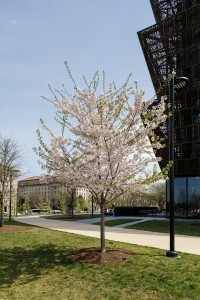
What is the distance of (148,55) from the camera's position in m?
35.9

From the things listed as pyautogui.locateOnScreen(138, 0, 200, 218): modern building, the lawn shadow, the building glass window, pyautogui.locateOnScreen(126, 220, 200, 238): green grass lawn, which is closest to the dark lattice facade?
pyautogui.locateOnScreen(138, 0, 200, 218): modern building

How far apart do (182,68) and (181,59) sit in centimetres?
100

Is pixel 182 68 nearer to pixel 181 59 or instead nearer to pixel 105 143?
pixel 181 59

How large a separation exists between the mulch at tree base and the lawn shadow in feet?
1.18

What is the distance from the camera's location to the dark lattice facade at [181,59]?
110 feet

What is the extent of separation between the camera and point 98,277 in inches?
377

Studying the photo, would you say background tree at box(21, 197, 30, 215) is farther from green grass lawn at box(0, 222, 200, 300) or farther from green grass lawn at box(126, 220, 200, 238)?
green grass lawn at box(0, 222, 200, 300)

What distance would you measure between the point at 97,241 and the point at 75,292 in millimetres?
7318

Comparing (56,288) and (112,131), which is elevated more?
(112,131)

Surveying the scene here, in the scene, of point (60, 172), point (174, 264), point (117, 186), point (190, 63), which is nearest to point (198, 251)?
point (174, 264)

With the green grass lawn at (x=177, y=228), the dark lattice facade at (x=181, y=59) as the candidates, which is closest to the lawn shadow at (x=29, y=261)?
the green grass lawn at (x=177, y=228)

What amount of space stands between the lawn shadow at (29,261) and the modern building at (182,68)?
22559 mm

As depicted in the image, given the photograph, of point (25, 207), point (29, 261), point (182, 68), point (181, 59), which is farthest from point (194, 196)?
point (25, 207)

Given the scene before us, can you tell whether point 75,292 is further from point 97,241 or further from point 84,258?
point 97,241
